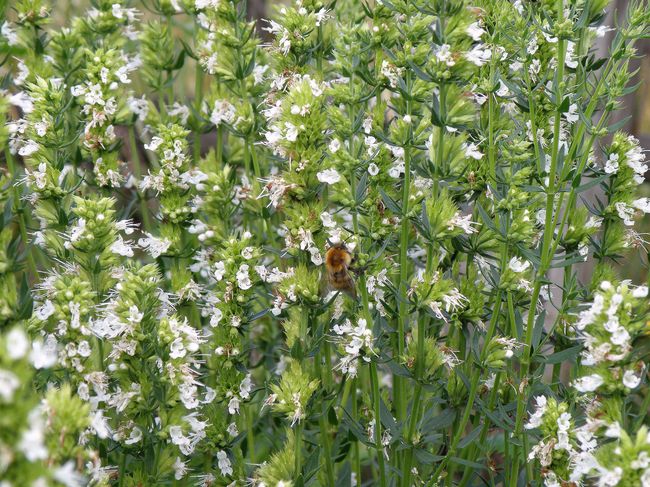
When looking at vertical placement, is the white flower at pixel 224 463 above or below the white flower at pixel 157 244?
below

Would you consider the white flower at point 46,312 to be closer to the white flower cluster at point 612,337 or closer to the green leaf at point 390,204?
the green leaf at point 390,204

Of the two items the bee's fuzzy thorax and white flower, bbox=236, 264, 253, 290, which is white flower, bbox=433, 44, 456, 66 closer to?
the bee's fuzzy thorax

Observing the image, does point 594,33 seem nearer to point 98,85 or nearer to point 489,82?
point 489,82

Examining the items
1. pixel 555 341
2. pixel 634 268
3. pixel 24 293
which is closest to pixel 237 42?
pixel 24 293

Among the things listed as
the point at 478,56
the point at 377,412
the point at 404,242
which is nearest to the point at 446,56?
Result: the point at 478,56

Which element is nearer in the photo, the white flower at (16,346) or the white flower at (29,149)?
the white flower at (16,346)

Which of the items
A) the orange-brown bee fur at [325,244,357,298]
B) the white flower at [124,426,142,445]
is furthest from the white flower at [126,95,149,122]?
the white flower at [124,426,142,445]

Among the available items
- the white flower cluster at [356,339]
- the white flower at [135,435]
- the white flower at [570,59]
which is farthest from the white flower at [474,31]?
the white flower at [135,435]

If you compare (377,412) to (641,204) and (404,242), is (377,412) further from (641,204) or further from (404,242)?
(641,204)
